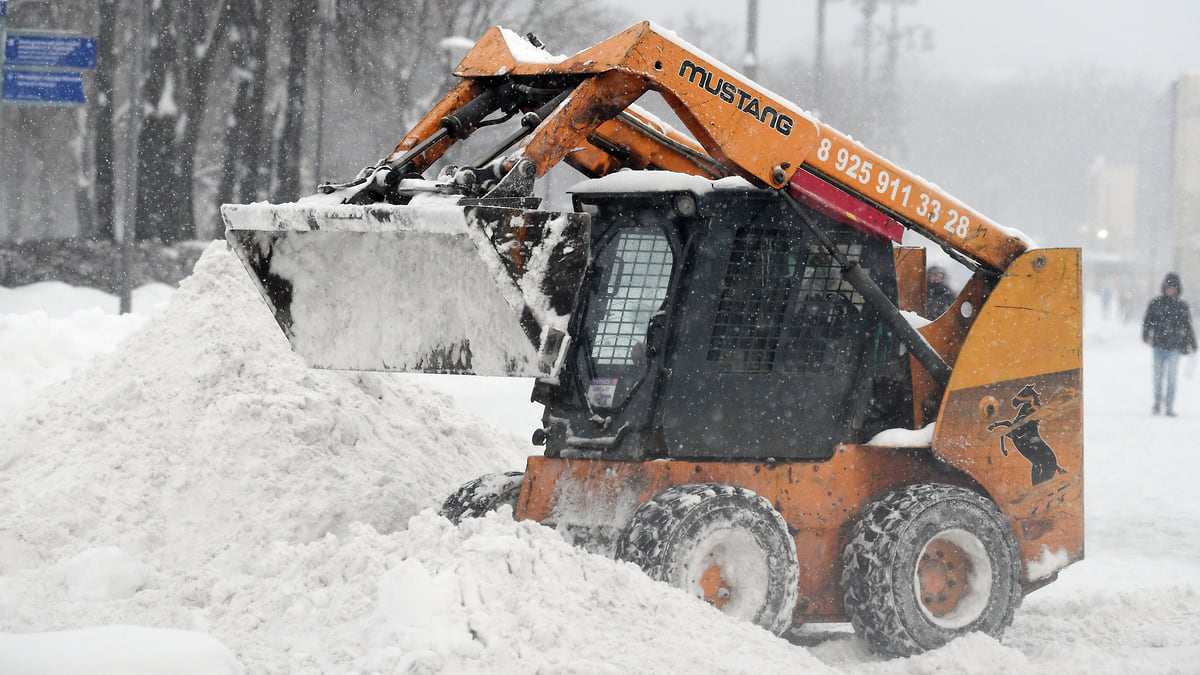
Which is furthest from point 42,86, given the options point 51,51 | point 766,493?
point 766,493

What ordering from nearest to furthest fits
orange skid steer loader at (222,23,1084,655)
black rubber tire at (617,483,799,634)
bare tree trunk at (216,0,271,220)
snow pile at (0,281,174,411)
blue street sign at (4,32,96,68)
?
black rubber tire at (617,483,799,634)
orange skid steer loader at (222,23,1084,655)
snow pile at (0,281,174,411)
blue street sign at (4,32,96,68)
bare tree trunk at (216,0,271,220)

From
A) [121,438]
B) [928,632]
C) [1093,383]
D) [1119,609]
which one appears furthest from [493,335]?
[1093,383]

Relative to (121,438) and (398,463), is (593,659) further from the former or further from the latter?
(121,438)

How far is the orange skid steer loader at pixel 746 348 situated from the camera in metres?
5.34

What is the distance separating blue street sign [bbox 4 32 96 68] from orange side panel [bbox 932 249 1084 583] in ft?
35.4

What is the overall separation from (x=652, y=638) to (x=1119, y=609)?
3070 mm

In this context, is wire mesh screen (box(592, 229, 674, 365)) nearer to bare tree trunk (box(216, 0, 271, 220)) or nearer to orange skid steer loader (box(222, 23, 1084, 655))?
orange skid steer loader (box(222, 23, 1084, 655))

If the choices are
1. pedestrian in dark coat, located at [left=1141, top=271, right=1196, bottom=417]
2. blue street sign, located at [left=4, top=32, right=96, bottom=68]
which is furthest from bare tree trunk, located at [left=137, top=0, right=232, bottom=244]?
pedestrian in dark coat, located at [left=1141, top=271, right=1196, bottom=417]

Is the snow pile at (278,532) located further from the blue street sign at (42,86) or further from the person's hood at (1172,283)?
the person's hood at (1172,283)

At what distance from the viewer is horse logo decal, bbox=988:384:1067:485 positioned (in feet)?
19.6

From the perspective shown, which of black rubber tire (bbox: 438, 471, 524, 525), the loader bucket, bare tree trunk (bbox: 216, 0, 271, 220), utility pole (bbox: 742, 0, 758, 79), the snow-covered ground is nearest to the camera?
the snow-covered ground

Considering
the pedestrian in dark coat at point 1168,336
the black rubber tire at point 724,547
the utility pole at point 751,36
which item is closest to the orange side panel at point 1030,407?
the black rubber tire at point 724,547

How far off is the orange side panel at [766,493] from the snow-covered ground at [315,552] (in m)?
0.39

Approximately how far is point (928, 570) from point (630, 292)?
5.93ft
